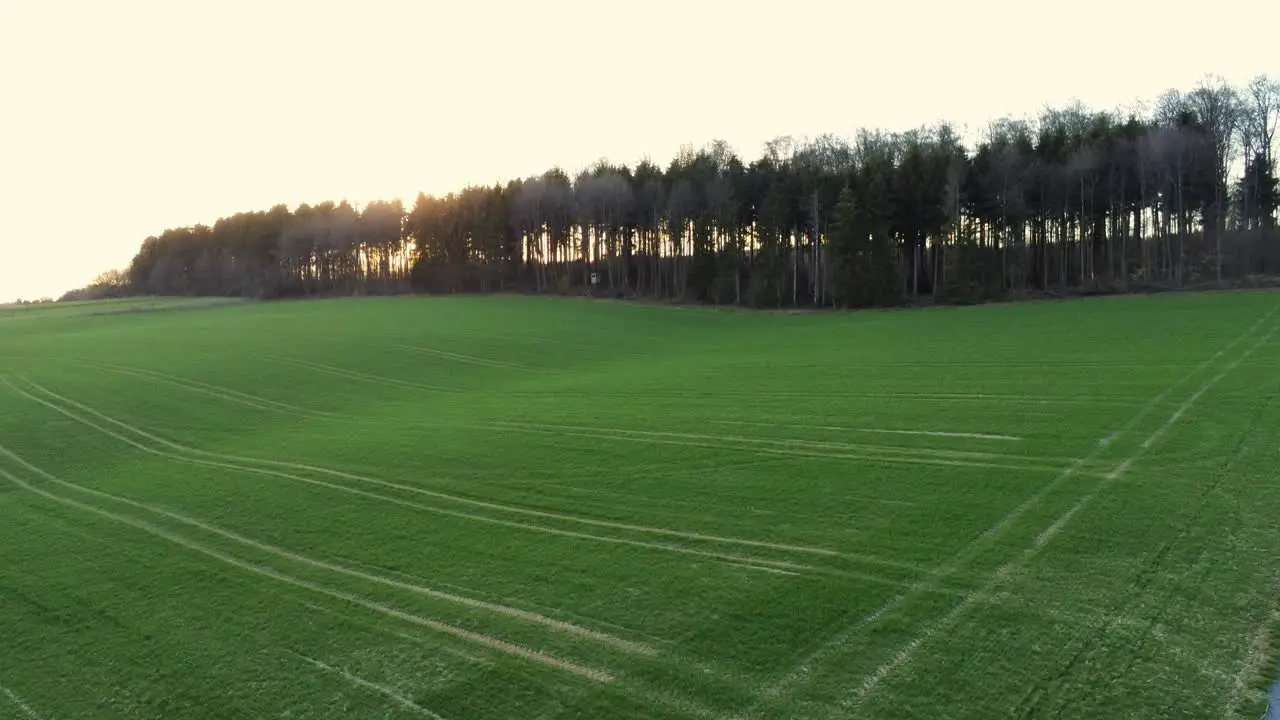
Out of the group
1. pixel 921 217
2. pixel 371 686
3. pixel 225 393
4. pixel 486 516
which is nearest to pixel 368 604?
pixel 371 686

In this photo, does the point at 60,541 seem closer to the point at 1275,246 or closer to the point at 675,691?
the point at 675,691

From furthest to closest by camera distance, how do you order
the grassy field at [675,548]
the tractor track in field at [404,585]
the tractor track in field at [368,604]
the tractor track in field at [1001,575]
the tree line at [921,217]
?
the tree line at [921,217], the tractor track in field at [404,585], the tractor track in field at [368,604], the grassy field at [675,548], the tractor track in field at [1001,575]

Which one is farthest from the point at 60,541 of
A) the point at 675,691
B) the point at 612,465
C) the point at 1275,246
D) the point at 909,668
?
the point at 1275,246

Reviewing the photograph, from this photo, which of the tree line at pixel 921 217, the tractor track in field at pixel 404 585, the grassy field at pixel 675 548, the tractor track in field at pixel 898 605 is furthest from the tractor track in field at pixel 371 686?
the tree line at pixel 921 217

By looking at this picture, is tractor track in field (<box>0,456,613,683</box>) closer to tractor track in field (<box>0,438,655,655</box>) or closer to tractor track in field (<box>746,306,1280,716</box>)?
tractor track in field (<box>0,438,655,655</box>)

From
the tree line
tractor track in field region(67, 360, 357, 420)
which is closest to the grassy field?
tractor track in field region(67, 360, 357, 420)

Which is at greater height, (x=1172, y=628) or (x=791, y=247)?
(x=791, y=247)

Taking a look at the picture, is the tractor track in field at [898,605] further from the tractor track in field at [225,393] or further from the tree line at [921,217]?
the tree line at [921,217]
